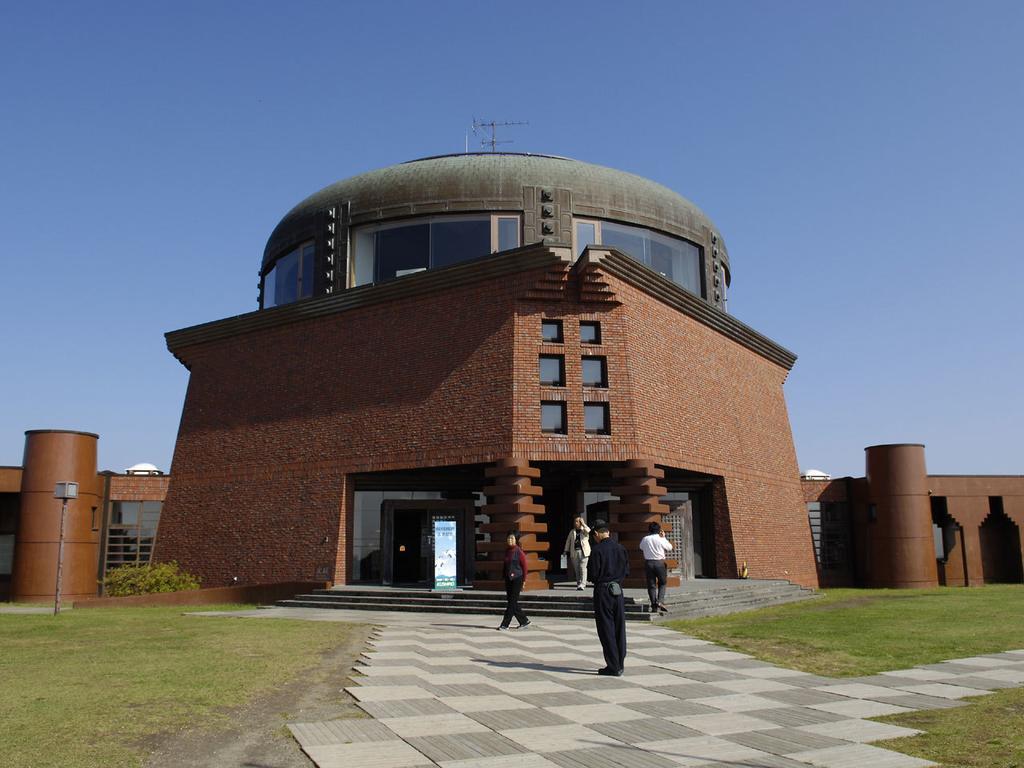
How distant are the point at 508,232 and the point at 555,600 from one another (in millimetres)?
12445

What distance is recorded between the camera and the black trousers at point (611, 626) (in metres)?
10.8

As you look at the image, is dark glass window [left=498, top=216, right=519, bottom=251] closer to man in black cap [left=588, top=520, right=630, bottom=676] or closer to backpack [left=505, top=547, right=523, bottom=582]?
backpack [left=505, top=547, right=523, bottom=582]

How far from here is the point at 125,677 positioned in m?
10.1

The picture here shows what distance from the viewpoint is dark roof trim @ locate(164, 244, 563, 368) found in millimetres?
24062

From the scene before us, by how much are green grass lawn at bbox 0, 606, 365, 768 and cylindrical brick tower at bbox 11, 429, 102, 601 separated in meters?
12.0

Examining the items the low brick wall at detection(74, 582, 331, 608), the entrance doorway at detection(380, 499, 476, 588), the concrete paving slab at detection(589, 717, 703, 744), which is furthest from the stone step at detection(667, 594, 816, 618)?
the low brick wall at detection(74, 582, 331, 608)

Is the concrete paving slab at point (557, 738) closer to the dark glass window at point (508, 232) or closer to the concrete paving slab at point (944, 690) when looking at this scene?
the concrete paving slab at point (944, 690)

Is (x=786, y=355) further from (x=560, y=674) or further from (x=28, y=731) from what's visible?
(x=28, y=731)

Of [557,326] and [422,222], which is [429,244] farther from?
[557,326]

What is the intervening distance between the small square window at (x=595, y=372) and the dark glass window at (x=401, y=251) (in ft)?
21.8

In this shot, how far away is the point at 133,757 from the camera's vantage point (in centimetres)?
654

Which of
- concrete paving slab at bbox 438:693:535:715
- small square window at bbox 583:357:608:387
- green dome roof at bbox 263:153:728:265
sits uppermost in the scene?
green dome roof at bbox 263:153:728:265

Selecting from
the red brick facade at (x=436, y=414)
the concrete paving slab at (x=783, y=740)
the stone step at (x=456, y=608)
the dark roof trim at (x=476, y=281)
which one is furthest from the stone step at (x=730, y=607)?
the concrete paving slab at (x=783, y=740)

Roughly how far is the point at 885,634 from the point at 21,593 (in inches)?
1043
